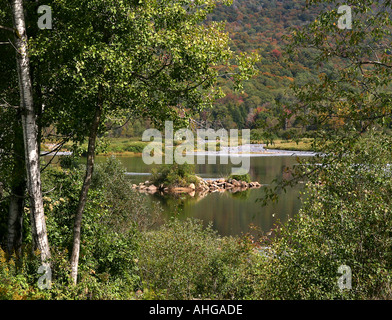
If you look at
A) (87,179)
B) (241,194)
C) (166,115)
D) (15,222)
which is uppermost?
(166,115)

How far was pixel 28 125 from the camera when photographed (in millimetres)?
8828

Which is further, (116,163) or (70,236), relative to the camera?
(116,163)

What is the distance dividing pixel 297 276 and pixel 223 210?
2839 cm

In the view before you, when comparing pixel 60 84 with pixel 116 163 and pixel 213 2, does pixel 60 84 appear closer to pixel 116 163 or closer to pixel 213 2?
pixel 213 2

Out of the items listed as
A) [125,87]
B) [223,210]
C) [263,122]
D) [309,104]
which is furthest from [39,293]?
[223,210]

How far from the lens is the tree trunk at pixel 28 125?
337 inches

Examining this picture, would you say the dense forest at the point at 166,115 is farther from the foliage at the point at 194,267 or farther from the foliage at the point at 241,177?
the foliage at the point at 241,177

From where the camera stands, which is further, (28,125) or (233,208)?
(233,208)

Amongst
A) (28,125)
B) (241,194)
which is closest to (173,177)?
(241,194)

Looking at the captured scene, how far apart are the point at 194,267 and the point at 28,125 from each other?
29.8 ft

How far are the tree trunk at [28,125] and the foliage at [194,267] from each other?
A: 6408 millimetres

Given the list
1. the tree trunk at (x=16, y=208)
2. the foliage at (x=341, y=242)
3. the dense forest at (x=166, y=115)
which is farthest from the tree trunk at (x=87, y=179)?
the foliage at (x=341, y=242)

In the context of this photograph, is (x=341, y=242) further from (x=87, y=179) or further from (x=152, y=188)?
(x=152, y=188)
